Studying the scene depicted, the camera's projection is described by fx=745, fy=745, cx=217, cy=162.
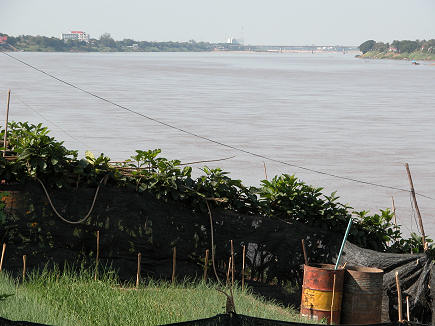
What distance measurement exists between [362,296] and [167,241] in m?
2.57

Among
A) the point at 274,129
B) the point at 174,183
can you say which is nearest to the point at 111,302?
the point at 174,183

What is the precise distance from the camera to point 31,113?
108 ft

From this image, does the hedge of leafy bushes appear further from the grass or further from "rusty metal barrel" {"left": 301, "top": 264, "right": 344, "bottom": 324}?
"rusty metal barrel" {"left": 301, "top": 264, "right": 344, "bottom": 324}

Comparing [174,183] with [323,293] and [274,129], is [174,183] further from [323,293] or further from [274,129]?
[274,129]

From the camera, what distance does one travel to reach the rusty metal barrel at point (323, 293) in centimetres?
883

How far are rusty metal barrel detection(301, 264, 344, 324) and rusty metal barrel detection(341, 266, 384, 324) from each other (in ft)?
0.36

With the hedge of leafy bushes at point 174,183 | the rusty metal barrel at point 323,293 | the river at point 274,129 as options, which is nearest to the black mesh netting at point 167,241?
the hedge of leafy bushes at point 174,183

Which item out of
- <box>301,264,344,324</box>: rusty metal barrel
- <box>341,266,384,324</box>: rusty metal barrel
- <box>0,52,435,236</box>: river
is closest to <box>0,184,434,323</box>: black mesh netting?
<box>341,266,384,324</box>: rusty metal barrel

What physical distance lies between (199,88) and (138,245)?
45957 millimetres

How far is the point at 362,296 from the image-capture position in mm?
8906

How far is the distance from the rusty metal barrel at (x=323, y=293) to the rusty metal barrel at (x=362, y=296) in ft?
0.36

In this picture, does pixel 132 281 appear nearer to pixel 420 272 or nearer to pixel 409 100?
pixel 420 272

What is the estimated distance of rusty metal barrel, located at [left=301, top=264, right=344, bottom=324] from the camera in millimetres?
8828

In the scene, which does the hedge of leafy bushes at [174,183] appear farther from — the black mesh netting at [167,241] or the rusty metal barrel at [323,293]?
the rusty metal barrel at [323,293]
